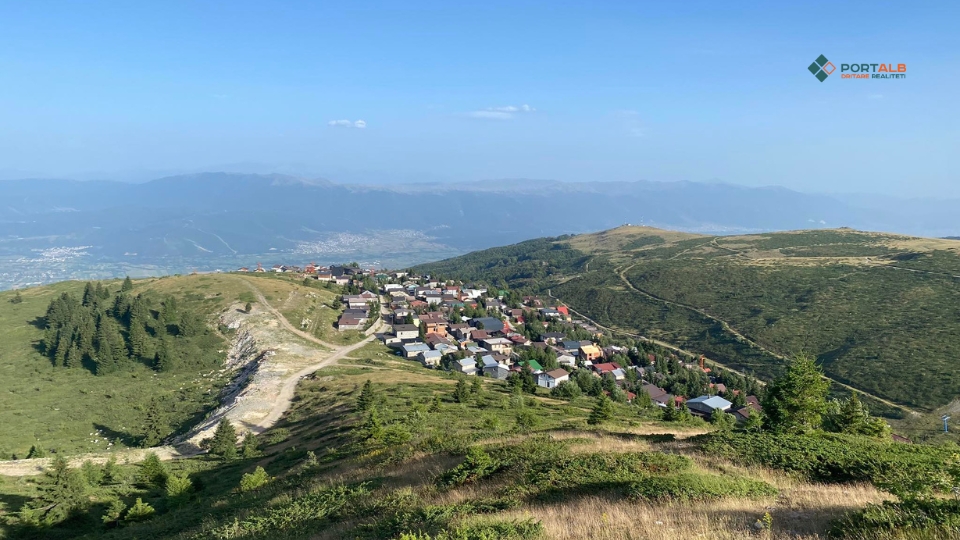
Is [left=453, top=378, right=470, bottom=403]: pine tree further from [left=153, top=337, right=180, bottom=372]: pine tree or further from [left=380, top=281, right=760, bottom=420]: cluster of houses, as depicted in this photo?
[left=153, top=337, right=180, bottom=372]: pine tree

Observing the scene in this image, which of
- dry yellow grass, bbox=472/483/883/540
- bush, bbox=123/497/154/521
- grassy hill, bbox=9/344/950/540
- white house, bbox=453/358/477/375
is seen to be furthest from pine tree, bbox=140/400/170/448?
dry yellow grass, bbox=472/483/883/540

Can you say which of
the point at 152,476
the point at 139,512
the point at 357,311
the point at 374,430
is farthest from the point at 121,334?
the point at 374,430

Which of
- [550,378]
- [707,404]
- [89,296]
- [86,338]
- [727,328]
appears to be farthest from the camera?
[727,328]

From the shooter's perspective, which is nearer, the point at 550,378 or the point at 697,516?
the point at 697,516

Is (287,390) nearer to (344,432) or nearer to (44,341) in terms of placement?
(344,432)

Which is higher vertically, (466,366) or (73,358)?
(73,358)

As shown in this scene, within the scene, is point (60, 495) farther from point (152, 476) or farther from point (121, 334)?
point (121, 334)

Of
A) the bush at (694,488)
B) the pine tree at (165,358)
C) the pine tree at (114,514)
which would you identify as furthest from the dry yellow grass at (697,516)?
the pine tree at (165,358)

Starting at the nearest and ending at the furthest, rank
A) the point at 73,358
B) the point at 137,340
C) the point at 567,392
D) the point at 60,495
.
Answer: the point at 60,495
the point at 567,392
the point at 73,358
the point at 137,340
